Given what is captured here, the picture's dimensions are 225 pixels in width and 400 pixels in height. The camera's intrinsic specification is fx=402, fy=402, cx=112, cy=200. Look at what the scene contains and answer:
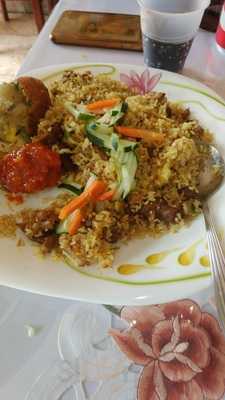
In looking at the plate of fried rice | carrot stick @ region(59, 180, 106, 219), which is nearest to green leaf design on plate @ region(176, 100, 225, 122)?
the plate of fried rice

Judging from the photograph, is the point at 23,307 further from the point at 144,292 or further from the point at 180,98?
the point at 180,98

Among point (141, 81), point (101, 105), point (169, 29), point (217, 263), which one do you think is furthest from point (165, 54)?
point (217, 263)

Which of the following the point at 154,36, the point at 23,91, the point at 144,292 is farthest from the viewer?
the point at 154,36

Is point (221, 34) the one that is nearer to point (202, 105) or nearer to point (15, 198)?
point (202, 105)

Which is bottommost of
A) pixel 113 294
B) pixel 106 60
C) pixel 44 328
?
pixel 44 328

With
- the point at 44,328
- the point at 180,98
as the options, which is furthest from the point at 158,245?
the point at 180,98

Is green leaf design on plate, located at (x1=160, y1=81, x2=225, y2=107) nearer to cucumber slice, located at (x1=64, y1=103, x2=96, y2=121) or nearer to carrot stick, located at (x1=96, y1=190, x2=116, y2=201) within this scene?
cucumber slice, located at (x1=64, y1=103, x2=96, y2=121)
